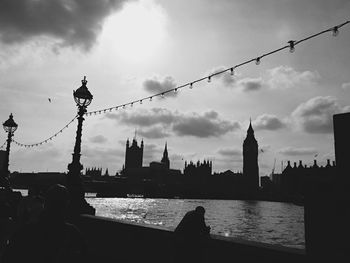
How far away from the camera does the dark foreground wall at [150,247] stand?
4.84 meters

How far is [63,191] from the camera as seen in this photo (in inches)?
132

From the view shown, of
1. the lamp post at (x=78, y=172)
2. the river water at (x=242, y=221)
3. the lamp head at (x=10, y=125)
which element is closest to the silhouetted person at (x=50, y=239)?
the river water at (x=242, y=221)

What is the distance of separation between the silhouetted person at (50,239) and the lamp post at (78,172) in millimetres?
8547

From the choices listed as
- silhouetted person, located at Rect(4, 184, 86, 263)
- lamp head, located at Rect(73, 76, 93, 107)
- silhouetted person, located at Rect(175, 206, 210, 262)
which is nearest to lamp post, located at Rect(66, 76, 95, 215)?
lamp head, located at Rect(73, 76, 93, 107)

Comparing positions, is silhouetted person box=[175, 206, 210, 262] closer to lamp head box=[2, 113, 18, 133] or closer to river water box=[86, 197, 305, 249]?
river water box=[86, 197, 305, 249]

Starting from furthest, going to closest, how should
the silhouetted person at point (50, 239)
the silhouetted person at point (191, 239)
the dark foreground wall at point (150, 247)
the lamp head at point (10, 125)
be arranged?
the lamp head at point (10, 125)
the silhouetted person at point (191, 239)
the dark foreground wall at point (150, 247)
the silhouetted person at point (50, 239)

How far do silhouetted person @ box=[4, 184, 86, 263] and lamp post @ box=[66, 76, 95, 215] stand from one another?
8.55m

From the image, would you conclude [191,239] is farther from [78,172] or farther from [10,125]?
[10,125]

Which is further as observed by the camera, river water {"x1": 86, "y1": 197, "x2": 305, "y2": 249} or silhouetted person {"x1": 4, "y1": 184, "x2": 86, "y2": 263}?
river water {"x1": 86, "y1": 197, "x2": 305, "y2": 249}

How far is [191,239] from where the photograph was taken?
5.23 m

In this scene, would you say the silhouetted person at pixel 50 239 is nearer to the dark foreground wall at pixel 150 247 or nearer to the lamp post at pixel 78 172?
the dark foreground wall at pixel 150 247

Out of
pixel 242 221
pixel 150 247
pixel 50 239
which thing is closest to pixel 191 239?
pixel 150 247

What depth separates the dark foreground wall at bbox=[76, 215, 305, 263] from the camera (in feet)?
15.9

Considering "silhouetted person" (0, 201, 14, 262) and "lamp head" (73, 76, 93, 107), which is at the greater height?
"lamp head" (73, 76, 93, 107)
